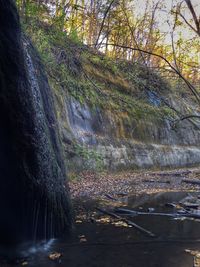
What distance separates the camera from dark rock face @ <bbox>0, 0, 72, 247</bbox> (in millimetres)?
5555

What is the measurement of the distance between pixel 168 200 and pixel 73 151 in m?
5.67

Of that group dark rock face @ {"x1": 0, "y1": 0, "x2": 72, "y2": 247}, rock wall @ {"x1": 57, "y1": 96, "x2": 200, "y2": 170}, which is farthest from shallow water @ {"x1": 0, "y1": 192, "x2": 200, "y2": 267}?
rock wall @ {"x1": 57, "y1": 96, "x2": 200, "y2": 170}

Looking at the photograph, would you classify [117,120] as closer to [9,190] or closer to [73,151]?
[73,151]

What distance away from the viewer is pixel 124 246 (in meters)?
5.62

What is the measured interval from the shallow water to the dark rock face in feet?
1.61

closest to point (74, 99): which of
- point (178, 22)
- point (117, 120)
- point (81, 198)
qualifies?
point (117, 120)

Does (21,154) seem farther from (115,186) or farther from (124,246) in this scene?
(115,186)

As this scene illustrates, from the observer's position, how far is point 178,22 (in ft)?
60.6

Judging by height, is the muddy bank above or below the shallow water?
above

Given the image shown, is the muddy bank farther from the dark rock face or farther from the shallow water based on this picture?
the dark rock face

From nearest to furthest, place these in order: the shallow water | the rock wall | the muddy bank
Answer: the shallow water → the muddy bank → the rock wall

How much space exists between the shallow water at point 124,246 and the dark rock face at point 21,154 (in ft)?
1.61

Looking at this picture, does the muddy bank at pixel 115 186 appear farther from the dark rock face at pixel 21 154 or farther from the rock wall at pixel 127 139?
the dark rock face at pixel 21 154

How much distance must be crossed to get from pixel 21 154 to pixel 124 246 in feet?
7.92
